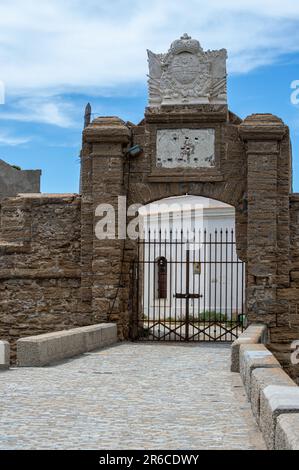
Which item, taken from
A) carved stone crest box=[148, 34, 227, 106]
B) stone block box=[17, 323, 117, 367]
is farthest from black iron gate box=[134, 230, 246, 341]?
carved stone crest box=[148, 34, 227, 106]

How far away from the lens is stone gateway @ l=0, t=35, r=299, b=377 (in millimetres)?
16484

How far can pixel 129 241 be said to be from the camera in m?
17.3

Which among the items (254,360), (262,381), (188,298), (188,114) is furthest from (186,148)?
(262,381)

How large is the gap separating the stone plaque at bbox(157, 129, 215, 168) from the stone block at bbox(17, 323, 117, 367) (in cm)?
391

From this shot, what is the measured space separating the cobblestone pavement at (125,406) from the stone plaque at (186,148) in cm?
542

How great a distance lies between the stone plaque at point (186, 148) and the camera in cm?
1716

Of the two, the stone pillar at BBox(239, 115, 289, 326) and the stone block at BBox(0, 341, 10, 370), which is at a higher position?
the stone pillar at BBox(239, 115, 289, 326)

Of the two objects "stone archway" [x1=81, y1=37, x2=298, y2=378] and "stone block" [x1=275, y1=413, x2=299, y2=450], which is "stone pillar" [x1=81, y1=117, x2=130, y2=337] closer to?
"stone archway" [x1=81, y1=37, x2=298, y2=378]

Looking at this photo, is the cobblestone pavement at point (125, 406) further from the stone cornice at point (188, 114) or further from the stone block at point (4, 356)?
the stone cornice at point (188, 114)

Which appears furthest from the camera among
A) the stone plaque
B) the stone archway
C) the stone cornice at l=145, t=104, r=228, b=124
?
the stone plaque

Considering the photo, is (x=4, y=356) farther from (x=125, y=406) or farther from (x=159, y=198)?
(x=159, y=198)

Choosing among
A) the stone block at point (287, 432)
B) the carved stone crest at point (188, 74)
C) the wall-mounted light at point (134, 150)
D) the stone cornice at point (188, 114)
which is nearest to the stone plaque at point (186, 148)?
the stone cornice at point (188, 114)

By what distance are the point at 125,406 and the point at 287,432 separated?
3449mm
